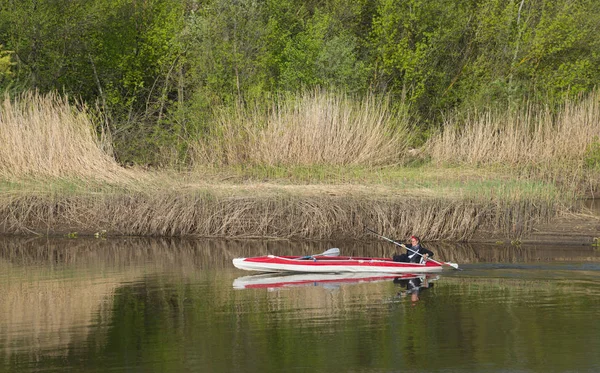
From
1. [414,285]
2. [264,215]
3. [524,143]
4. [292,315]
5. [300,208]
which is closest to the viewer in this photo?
[292,315]

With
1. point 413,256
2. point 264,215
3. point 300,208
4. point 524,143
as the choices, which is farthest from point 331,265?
point 524,143

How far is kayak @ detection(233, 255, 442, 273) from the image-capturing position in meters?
16.9

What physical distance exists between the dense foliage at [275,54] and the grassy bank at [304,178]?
2.41 meters

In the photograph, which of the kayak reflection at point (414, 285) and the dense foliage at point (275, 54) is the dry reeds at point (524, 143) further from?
the kayak reflection at point (414, 285)

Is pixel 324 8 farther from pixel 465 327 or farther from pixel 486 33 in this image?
pixel 465 327

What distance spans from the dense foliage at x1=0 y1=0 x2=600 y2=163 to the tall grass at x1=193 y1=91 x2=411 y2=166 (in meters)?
1.19

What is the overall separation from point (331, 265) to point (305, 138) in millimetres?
8795

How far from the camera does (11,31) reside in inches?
1208

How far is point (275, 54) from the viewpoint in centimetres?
3469

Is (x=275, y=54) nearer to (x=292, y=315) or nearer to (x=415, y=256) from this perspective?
(x=415, y=256)

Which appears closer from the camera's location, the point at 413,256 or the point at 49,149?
the point at 413,256

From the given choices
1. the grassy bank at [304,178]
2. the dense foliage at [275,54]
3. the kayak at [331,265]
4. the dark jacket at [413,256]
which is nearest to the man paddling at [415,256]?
the dark jacket at [413,256]

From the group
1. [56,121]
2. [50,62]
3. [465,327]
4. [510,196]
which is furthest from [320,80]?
[465,327]

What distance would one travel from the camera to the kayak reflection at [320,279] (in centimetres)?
1641
